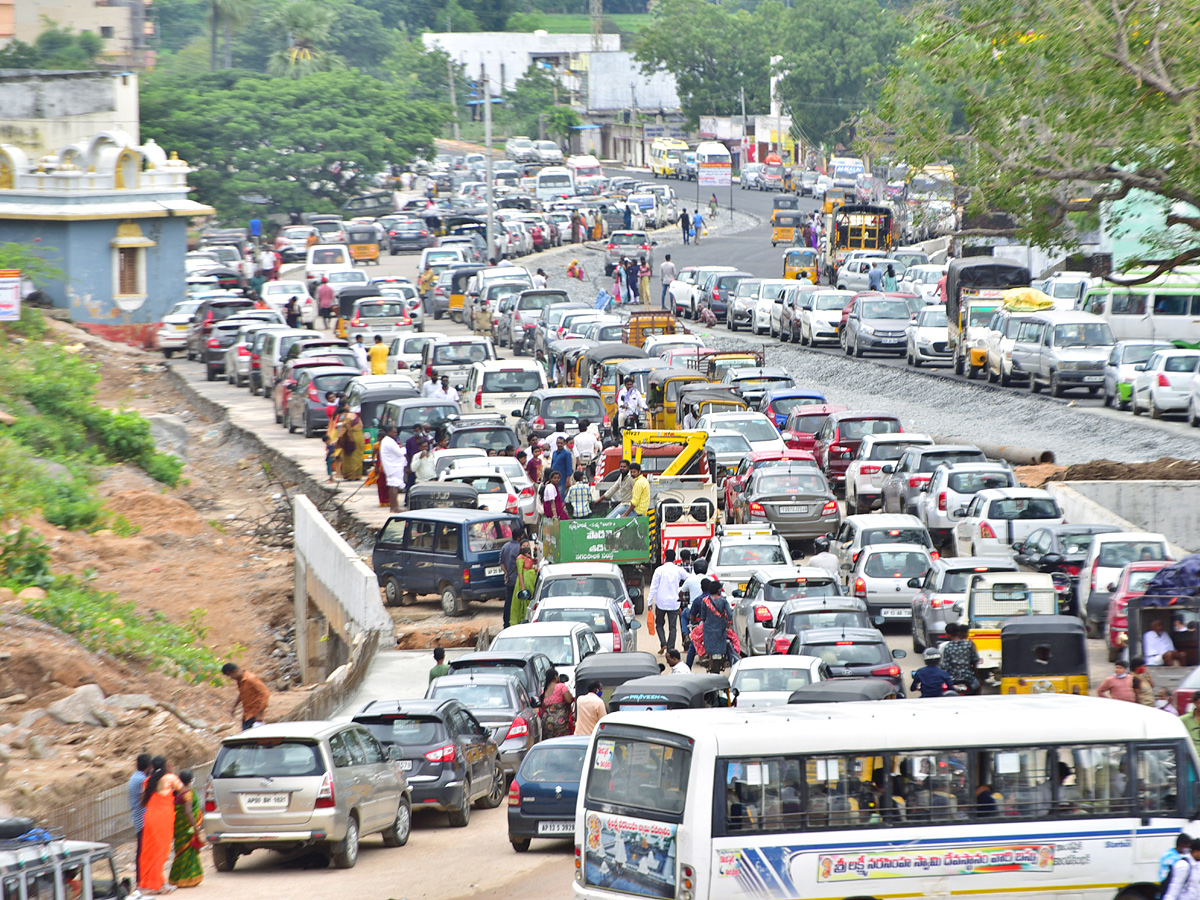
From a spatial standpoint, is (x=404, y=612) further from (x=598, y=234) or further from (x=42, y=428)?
(x=598, y=234)

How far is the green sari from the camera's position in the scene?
45.0 ft

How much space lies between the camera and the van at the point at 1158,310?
38.5m

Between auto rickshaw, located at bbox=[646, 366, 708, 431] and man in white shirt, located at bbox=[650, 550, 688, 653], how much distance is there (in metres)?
11.3

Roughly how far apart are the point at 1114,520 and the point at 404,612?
35.0ft

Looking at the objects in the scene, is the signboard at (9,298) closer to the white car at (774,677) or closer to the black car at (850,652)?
the black car at (850,652)

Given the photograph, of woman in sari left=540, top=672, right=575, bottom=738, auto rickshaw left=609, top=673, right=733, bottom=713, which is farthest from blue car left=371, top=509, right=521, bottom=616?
auto rickshaw left=609, top=673, right=733, bottom=713

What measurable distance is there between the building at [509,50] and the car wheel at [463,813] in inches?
5263

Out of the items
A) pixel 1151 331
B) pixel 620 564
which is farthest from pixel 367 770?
pixel 1151 331

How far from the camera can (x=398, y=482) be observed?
30078mm

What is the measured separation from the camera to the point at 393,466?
30.1m

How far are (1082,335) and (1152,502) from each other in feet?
30.6

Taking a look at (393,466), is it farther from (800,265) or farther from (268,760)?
(800,265)

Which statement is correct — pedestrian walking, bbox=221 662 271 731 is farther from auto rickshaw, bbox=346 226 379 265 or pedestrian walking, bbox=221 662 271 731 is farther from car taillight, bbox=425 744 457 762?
auto rickshaw, bbox=346 226 379 265

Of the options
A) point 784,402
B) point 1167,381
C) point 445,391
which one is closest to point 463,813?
point 784,402
